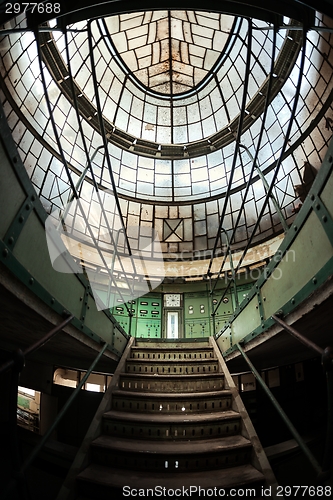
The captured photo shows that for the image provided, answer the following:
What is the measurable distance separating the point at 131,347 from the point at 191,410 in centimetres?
163

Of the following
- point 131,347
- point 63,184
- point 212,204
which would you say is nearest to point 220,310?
point 212,204

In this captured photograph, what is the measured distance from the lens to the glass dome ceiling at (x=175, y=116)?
26.9ft

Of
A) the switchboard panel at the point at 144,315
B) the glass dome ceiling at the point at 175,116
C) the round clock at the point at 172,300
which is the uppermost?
the glass dome ceiling at the point at 175,116

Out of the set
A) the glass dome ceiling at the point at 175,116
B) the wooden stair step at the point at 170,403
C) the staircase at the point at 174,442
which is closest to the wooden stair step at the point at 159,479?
the staircase at the point at 174,442

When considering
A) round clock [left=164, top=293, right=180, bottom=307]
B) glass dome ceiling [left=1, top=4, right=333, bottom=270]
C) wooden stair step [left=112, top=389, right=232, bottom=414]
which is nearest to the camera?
wooden stair step [left=112, top=389, right=232, bottom=414]

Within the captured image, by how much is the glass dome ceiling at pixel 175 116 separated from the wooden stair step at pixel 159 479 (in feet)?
20.2

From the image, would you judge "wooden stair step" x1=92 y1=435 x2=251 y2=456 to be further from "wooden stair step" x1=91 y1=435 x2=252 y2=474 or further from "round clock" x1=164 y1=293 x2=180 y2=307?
"round clock" x1=164 y1=293 x2=180 y2=307

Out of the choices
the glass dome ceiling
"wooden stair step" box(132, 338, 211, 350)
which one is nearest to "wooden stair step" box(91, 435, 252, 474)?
"wooden stair step" box(132, 338, 211, 350)

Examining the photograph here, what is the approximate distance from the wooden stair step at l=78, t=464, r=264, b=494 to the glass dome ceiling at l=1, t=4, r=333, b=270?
615 centimetres

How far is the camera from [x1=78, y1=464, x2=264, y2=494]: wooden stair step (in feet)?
5.89

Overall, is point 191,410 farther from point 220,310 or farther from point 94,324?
point 220,310

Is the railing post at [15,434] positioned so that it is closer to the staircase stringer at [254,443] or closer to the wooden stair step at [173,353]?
the staircase stringer at [254,443]

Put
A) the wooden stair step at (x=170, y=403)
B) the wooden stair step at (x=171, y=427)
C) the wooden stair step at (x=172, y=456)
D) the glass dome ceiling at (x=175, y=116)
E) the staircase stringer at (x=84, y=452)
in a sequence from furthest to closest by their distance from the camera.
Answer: the glass dome ceiling at (x=175, y=116)
the wooden stair step at (x=170, y=403)
the wooden stair step at (x=171, y=427)
the wooden stair step at (x=172, y=456)
the staircase stringer at (x=84, y=452)

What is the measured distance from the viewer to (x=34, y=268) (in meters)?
1.84
